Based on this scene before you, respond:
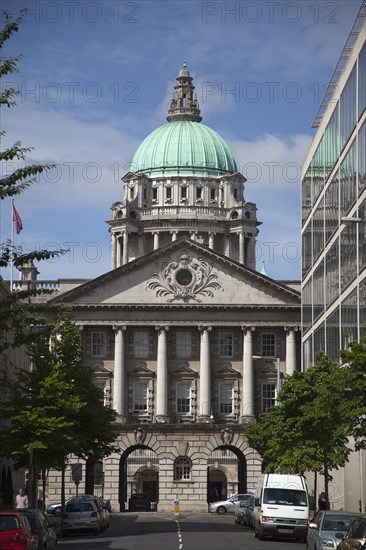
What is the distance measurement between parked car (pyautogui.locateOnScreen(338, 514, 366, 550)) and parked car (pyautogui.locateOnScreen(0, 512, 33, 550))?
794 cm

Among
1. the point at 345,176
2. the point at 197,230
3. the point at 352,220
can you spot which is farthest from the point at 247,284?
the point at 352,220

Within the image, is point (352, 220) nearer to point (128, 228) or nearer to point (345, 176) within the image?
point (345, 176)

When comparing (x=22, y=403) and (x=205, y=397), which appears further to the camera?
(x=205, y=397)

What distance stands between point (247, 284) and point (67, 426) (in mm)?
54568

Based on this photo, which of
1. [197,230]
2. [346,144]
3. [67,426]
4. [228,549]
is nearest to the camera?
[228,549]

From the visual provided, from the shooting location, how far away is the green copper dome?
16000cm

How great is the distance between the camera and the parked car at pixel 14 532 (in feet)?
118

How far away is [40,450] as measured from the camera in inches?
2601

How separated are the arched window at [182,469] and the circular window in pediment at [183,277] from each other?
14.6 meters

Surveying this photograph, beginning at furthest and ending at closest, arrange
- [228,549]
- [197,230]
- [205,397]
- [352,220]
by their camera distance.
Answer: [197,230], [205,397], [352,220], [228,549]

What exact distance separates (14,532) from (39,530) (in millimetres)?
4060

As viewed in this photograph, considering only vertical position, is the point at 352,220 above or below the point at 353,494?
above

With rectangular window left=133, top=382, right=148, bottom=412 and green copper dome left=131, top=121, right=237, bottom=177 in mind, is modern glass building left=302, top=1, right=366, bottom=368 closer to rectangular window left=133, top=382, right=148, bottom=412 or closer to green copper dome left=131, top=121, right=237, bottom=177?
rectangular window left=133, top=382, right=148, bottom=412

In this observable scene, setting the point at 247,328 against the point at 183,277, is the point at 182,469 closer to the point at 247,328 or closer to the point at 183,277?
the point at 247,328
